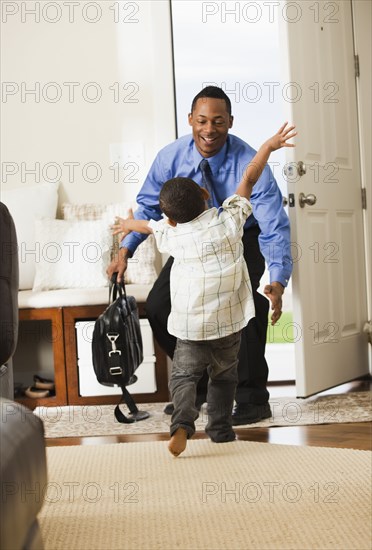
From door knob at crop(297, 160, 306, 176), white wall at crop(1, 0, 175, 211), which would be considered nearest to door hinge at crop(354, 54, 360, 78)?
door knob at crop(297, 160, 306, 176)

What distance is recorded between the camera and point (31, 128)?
392 centimetres

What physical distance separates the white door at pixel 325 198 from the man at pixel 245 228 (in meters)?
0.33

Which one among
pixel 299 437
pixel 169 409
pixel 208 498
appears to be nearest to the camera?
pixel 208 498

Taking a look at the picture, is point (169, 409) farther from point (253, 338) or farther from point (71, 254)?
point (71, 254)

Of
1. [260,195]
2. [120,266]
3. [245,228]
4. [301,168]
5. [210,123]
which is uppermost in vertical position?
[210,123]

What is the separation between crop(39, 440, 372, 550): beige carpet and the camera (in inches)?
62.4

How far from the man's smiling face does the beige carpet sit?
103 cm

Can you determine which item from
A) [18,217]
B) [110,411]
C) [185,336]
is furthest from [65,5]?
[185,336]

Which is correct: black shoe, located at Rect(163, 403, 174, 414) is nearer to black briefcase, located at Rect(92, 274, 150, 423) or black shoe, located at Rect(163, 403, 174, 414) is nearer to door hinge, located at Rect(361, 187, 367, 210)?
black briefcase, located at Rect(92, 274, 150, 423)

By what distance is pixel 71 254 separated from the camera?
3.64m

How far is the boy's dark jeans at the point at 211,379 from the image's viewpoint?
234 cm

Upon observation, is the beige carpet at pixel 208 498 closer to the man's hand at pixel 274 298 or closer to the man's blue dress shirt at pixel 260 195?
the man's hand at pixel 274 298

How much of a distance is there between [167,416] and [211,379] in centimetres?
66

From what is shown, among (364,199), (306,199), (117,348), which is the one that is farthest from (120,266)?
(364,199)
